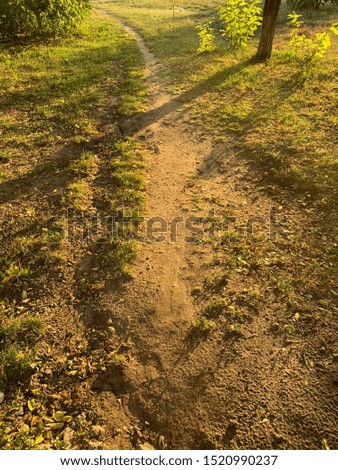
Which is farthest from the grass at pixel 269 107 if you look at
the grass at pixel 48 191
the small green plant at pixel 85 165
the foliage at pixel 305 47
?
the small green plant at pixel 85 165

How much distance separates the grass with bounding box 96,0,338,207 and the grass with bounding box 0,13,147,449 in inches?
83.6

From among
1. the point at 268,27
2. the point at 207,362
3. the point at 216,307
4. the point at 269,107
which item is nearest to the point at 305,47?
the point at 268,27

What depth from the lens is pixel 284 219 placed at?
6082mm

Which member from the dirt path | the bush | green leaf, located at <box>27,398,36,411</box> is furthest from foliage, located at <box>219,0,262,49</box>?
green leaf, located at <box>27,398,36,411</box>

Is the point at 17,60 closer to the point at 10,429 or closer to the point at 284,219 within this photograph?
the point at 284,219

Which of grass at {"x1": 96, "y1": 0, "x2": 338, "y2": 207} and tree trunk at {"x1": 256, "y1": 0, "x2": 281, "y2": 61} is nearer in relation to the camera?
grass at {"x1": 96, "y1": 0, "x2": 338, "y2": 207}

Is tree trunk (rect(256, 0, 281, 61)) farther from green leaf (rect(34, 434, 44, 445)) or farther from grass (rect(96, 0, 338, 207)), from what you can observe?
green leaf (rect(34, 434, 44, 445))

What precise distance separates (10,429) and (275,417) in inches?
115

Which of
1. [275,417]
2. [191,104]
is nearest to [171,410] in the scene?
[275,417]

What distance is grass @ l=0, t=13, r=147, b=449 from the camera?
3920 millimetres
